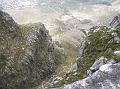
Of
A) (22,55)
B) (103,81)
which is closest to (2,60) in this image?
(22,55)

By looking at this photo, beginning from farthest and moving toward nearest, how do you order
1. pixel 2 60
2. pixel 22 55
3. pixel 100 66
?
1. pixel 22 55
2. pixel 2 60
3. pixel 100 66

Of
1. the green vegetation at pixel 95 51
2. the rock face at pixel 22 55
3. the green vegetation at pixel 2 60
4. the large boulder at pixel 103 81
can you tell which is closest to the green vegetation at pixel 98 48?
the green vegetation at pixel 95 51

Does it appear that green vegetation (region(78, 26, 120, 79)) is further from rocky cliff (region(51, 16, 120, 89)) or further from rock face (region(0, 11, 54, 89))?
rock face (region(0, 11, 54, 89))

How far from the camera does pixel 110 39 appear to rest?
18.8 metres

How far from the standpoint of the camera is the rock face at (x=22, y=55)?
30.2m

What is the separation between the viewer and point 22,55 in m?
31.9

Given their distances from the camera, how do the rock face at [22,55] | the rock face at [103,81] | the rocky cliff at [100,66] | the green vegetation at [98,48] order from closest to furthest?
the rock face at [103,81] < the rocky cliff at [100,66] < the green vegetation at [98,48] < the rock face at [22,55]

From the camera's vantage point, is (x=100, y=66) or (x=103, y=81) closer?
(x=103, y=81)

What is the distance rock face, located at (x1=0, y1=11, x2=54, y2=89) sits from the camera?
30250mm

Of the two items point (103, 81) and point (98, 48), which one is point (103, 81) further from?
point (98, 48)

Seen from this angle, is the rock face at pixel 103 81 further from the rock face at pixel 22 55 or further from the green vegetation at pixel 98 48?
the rock face at pixel 22 55

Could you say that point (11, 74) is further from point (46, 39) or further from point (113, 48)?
point (113, 48)

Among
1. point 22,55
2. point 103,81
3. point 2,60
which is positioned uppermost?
point 103,81

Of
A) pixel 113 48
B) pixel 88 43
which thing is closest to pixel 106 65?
pixel 113 48
